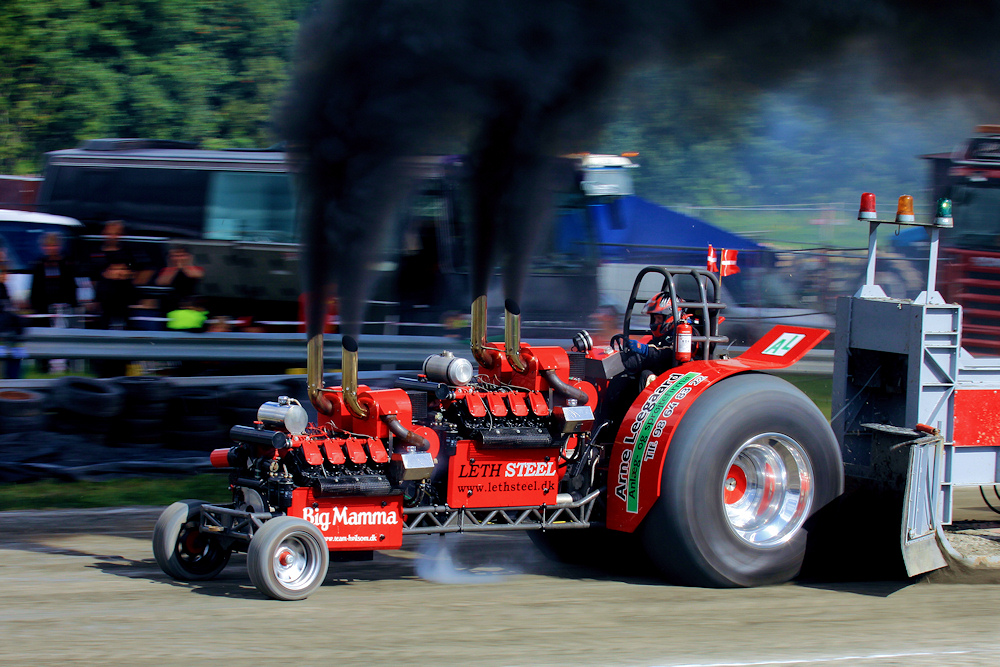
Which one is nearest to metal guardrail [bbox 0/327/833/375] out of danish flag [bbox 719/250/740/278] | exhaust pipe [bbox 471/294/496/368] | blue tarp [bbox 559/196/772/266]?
blue tarp [bbox 559/196/772/266]

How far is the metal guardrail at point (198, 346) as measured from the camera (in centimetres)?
1115

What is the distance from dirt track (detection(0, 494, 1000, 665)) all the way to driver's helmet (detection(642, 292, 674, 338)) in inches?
57.1

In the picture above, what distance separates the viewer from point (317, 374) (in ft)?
18.7

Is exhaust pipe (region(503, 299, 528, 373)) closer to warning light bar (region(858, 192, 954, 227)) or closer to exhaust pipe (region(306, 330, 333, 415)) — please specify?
exhaust pipe (region(306, 330, 333, 415))

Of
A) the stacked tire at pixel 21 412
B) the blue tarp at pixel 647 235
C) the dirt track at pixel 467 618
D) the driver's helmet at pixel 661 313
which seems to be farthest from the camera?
the blue tarp at pixel 647 235

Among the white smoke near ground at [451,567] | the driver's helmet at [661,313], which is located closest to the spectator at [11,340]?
the white smoke near ground at [451,567]

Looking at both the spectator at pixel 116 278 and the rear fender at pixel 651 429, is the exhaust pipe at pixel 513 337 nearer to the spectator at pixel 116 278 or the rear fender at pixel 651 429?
the rear fender at pixel 651 429

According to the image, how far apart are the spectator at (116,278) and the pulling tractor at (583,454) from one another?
780cm

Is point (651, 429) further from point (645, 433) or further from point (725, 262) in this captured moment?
point (725, 262)

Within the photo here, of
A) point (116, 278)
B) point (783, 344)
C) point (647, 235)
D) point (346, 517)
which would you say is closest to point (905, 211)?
point (783, 344)

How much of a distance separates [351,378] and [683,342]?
1921mm

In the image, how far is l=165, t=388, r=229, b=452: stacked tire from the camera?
952 cm

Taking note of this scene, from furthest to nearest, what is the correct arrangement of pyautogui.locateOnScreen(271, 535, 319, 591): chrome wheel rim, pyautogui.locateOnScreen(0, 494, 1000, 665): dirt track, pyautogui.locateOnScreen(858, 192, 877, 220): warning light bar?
pyautogui.locateOnScreen(858, 192, 877, 220): warning light bar → pyautogui.locateOnScreen(271, 535, 319, 591): chrome wheel rim → pyautogui.locateOnScreen(0, 494, 1000, 665): dirt track

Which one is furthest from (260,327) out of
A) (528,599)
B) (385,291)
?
(528,599)
